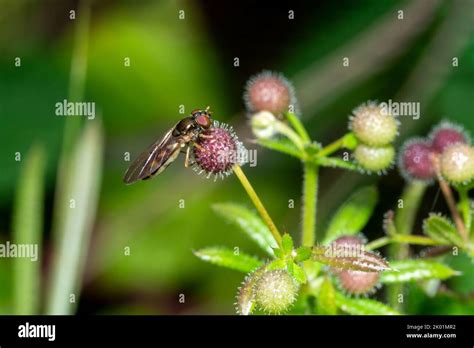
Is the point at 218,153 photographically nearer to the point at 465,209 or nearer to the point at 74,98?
the point at 465,209

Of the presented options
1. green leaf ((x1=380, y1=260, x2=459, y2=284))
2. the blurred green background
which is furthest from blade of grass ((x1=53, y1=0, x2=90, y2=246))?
green leaf ((x1=380, y1=260, x2=459, y2=284))

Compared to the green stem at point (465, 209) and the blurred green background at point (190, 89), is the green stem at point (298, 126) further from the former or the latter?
the blurred green background at point (190, 89)

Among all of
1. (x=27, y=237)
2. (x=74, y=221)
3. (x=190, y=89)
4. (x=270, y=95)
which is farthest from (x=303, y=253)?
(x=190, y=89)

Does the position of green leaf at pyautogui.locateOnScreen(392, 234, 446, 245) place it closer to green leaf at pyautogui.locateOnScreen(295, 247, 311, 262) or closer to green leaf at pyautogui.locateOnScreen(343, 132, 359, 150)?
green leaf at pyautogui.locateOnScreen(343, 132, 359, 150)

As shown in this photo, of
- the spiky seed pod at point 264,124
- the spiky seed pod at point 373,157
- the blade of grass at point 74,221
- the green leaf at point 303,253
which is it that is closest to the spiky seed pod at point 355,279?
the green leaf at point 303,253

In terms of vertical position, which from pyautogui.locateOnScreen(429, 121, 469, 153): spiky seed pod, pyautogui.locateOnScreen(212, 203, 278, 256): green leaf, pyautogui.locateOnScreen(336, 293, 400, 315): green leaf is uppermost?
pyautogui.locateOnScreen(429, 121, 469, 153): spiky seed pod
